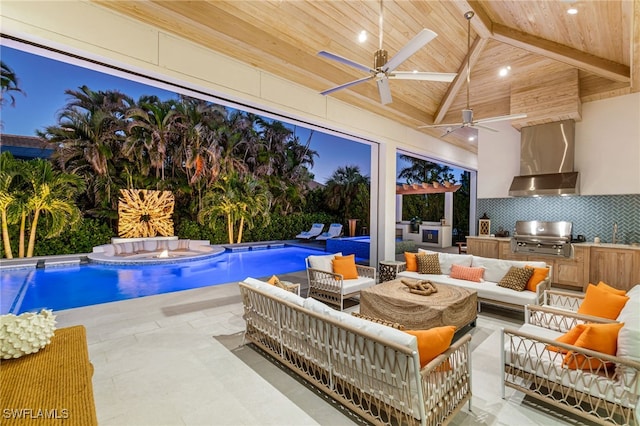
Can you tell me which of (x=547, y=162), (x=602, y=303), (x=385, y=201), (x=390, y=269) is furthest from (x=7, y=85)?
(x=547, y=162)

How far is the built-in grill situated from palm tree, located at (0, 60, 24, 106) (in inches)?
601

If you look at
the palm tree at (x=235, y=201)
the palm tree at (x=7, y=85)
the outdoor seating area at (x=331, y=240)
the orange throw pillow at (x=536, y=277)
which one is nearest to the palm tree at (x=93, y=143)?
the outdoor seating area at (x=331, y=240)

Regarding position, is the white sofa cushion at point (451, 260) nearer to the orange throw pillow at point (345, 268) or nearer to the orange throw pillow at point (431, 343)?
the orange throw pillow at point (345, 268)

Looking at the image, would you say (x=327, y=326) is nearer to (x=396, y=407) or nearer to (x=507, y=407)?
(x=396, y=407)

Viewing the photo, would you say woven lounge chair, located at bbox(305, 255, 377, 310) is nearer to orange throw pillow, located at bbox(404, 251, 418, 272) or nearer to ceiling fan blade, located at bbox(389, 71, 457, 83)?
orange throw pillow, located at bbox(404, 251, 418, 272)

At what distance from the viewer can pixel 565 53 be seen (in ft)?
16.7

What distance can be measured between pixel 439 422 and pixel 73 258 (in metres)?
11.0

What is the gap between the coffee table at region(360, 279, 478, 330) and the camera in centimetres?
349

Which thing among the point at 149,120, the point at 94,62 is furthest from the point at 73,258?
the point at 94,62

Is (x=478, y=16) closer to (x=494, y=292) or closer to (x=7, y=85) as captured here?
(x=494, y=292)

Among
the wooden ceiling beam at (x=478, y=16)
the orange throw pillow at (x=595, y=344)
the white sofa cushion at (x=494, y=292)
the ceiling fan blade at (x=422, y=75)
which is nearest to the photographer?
the orange throw pillow at (x=595, y=344)

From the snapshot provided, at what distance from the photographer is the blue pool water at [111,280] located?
5.69m

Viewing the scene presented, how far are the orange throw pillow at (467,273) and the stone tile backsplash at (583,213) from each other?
3.31m

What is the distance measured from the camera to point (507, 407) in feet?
7.99
